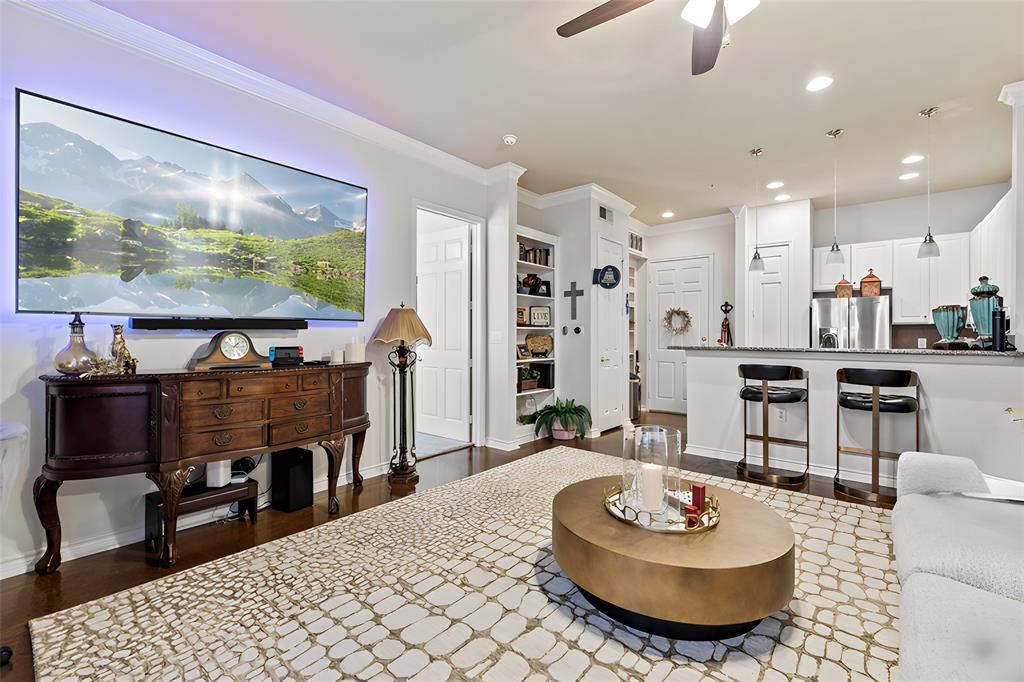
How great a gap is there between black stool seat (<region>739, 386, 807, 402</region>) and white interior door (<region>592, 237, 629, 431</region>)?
5.77 ft

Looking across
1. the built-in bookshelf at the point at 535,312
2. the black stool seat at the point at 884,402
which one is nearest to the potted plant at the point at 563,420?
the built-in bookshelf at the point at 535,312

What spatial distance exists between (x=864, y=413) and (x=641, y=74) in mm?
3075

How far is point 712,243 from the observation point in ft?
22.3

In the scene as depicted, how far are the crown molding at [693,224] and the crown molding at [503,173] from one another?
3.36 metres

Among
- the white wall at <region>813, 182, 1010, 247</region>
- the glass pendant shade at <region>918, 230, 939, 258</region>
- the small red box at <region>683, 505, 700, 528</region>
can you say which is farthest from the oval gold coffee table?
the white wall at <region>813, 182, 1010, 247</region>

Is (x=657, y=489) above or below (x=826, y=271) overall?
below

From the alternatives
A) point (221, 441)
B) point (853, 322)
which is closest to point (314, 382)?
point (221, 441)

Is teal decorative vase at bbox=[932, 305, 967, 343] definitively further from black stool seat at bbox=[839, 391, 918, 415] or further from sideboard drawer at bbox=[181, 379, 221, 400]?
sideboard drawer at bbox=[181, 379, 221, 400]

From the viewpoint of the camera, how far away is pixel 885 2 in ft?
7.77

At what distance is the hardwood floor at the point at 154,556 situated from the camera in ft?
6.12

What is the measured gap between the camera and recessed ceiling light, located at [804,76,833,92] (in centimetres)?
305

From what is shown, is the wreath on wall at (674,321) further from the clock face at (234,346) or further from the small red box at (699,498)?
the clock face at (234,346)

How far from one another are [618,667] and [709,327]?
5991 millimetres

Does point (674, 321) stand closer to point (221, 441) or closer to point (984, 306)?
point (984, 306)
